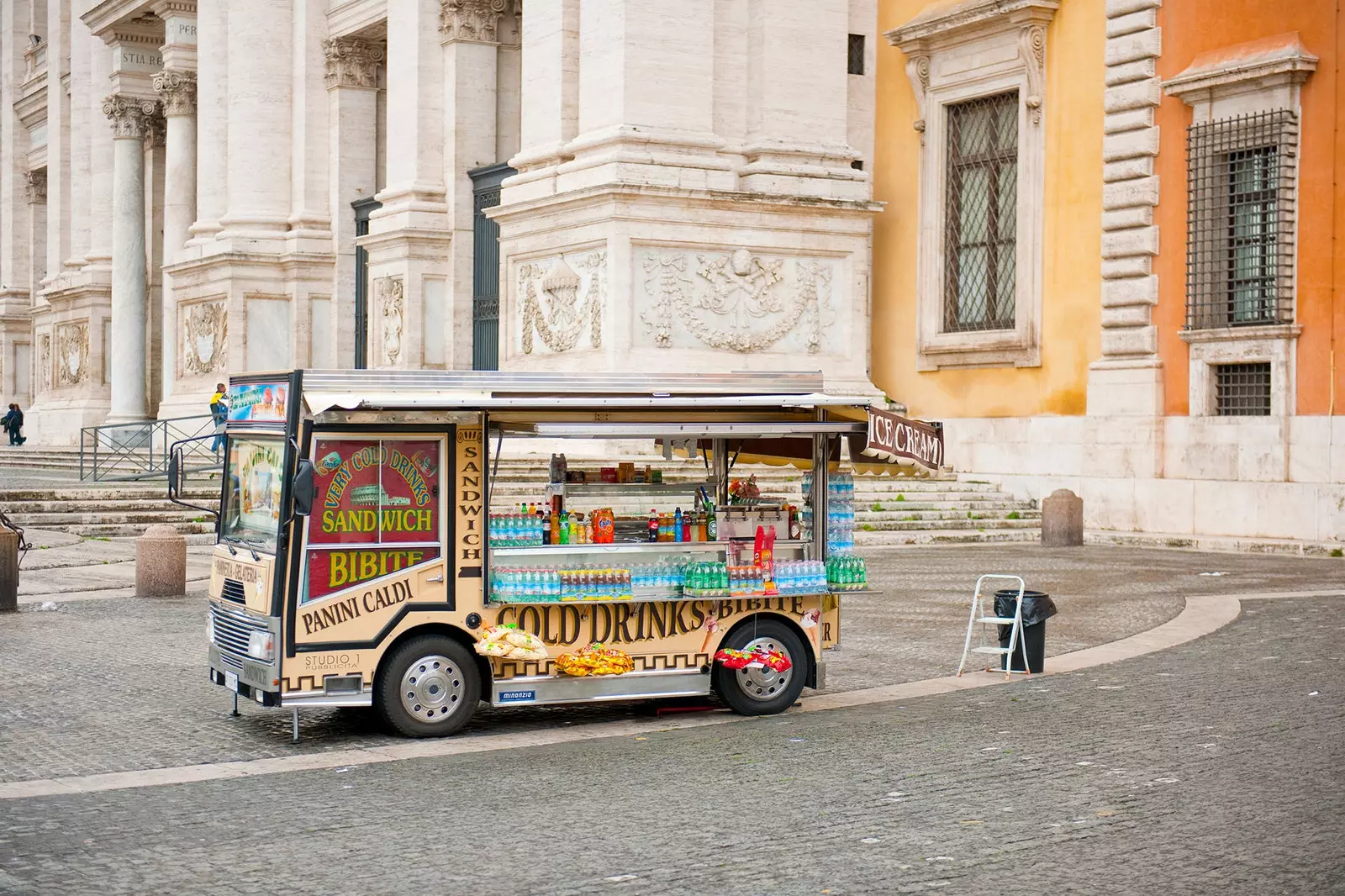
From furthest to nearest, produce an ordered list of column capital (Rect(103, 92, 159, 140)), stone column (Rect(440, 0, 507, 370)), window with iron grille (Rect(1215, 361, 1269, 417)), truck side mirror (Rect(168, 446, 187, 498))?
1. column capital (Rect(103, 92, 159, 140))
2. stone column (Rect(440, 0, 507, 370))
3. window with iron grille (Rect(1215, 361, 1269, 417))
4. truck side mirror (Rect(168, 446, 187, 498))

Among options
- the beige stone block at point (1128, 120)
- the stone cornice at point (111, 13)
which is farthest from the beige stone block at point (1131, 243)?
the stone cornice at point (111, 13)

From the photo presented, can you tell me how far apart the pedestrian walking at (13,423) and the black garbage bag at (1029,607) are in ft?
143

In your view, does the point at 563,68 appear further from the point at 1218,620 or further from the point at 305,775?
the point at 305,775

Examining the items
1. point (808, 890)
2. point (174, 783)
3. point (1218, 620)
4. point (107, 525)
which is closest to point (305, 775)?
point (174, 783)

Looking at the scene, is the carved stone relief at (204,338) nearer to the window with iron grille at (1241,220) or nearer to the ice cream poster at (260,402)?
the window with iron grille at (1241,220)

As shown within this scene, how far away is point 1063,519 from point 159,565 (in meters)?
12.5

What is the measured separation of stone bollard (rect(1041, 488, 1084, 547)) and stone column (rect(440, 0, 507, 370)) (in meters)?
13.1

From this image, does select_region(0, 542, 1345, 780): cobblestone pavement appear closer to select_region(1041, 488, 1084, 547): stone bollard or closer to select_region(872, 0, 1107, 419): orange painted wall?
select_region(1041, 488, 1084, 547): stone bollard

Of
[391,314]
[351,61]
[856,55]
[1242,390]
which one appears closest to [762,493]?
[1242,390]

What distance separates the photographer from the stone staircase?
2402cm

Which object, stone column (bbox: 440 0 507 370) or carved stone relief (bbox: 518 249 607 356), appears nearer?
carved stone relief (bbox: 518 249 607 356)

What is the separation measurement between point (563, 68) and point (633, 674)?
18.8 m

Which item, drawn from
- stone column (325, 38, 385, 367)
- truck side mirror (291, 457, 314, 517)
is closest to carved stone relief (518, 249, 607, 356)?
stone column (325, 38, 385, 367)

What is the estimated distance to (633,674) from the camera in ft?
35.6
